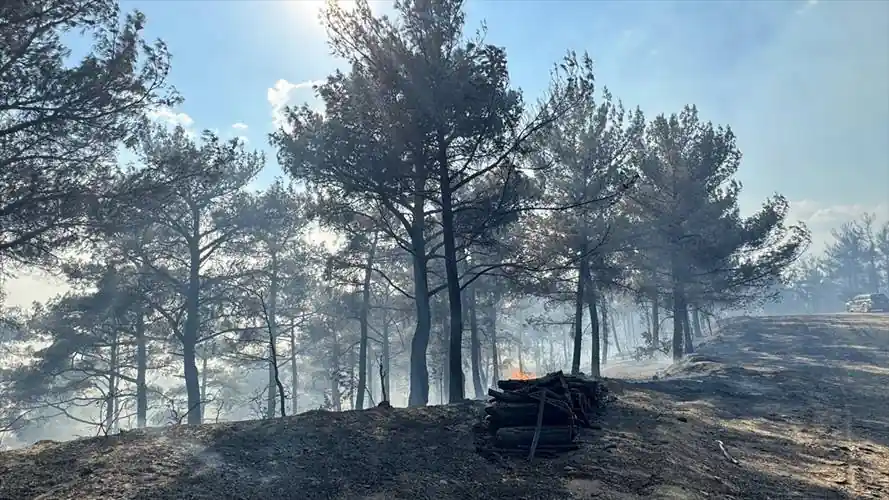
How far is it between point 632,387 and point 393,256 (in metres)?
12.2

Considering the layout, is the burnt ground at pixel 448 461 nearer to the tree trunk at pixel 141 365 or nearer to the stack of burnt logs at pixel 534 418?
the stack of burnt logs at pixel 534 418

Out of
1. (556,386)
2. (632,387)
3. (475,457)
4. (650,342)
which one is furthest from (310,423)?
(650,342)

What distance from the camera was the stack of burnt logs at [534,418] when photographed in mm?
8148

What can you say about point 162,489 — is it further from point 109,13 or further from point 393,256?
point 393,256

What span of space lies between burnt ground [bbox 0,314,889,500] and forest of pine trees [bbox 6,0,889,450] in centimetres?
174

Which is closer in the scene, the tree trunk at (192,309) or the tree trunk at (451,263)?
the tree trunk at (451,263)

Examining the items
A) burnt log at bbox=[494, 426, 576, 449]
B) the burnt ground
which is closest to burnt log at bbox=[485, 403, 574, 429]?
burnt log at bbox=[494, 426, 576, 449]

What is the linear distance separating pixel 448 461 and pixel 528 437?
4.16 feet

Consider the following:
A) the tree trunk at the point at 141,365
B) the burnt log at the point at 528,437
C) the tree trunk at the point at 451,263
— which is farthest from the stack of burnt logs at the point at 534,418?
the tree trunk at the point at 141,365

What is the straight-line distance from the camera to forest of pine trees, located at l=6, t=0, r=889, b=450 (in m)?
11.5

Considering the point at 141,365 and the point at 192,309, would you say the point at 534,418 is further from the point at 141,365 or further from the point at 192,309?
the point at 141,365

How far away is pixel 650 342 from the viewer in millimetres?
31641

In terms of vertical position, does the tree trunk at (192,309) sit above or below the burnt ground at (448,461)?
above

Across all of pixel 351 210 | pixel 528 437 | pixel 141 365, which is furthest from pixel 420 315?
pixel 141 365
